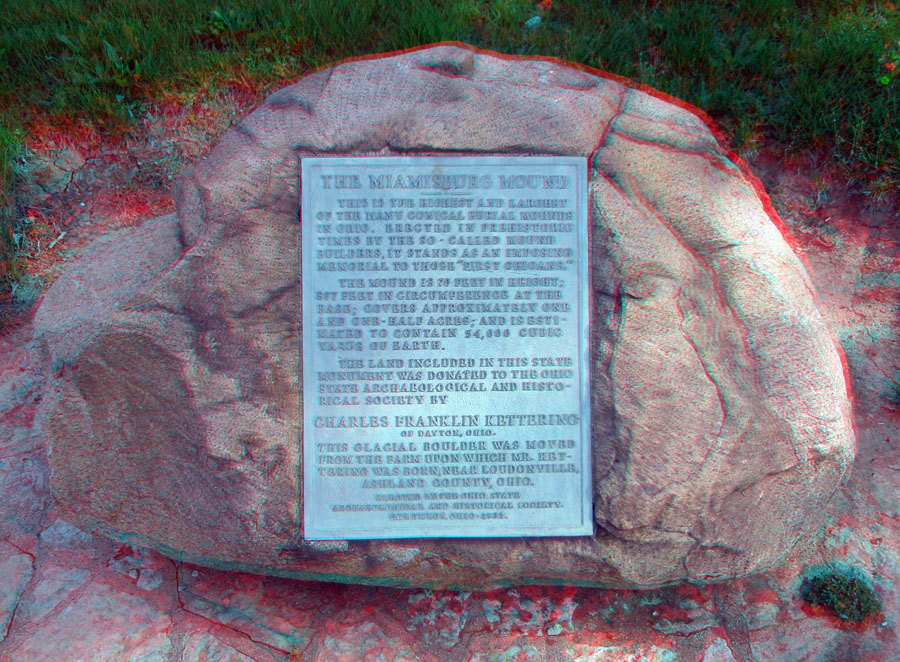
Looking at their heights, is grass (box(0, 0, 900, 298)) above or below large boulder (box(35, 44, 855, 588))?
above

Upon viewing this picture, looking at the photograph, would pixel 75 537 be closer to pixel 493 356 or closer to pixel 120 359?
pixel 120 359

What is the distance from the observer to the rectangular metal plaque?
2328 mm

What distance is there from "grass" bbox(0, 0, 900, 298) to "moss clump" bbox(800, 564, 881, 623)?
2316 mm

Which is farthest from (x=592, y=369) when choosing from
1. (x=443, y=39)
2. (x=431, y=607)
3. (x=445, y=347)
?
(x=443, y=39)

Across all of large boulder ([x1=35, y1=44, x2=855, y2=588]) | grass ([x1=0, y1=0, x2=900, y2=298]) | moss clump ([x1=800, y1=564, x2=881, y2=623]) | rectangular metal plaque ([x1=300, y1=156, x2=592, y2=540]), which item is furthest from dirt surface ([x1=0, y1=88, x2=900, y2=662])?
grass ([x1=0, y1=0, x2=900, y2=298])

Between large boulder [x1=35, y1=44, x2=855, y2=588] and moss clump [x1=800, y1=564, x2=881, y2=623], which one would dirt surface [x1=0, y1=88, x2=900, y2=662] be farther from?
large boulder [x1=35, y1=44, x2=855, y2=588]

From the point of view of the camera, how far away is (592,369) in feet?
7.65

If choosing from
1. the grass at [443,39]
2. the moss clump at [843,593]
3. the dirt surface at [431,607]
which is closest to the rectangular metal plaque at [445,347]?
the dirt surface at [431,607]

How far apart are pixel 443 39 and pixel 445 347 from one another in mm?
2412

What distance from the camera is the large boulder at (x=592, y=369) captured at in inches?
90.1

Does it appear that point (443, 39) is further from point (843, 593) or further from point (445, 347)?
point (843, 593)

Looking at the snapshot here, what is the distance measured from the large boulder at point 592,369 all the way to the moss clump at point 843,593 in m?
0.37

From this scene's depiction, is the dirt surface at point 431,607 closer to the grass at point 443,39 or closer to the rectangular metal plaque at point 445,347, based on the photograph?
the rectangular metal plaque at point 445,347

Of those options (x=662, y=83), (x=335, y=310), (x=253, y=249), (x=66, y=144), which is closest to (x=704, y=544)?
(x=335, y=310)
